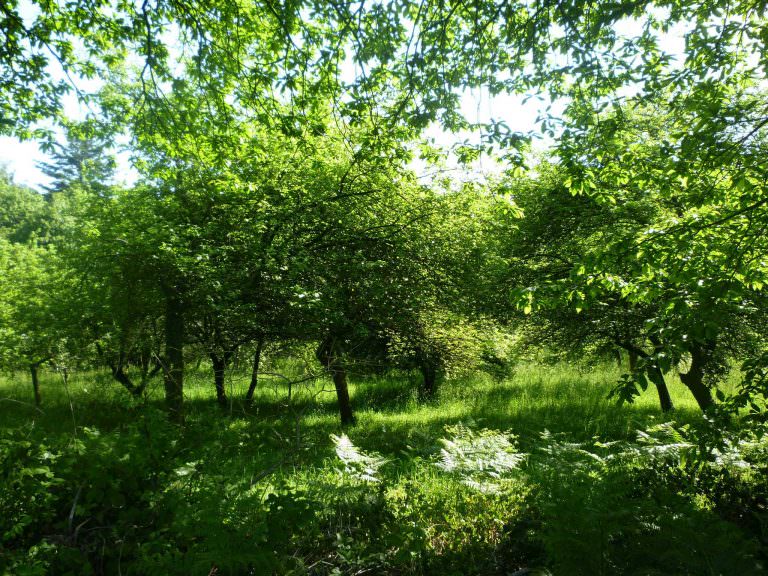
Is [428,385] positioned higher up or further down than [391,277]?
further down

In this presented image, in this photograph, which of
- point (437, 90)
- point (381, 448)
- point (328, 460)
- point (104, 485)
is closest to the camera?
point (104, 485)

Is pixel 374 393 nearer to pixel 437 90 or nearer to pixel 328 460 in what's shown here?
pixel 328 460

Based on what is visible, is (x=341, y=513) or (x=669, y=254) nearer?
(x=341, y=513)

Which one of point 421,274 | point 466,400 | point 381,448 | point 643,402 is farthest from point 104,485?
point 643,402

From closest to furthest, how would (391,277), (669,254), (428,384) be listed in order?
(669,254), (391,277), (428,384)

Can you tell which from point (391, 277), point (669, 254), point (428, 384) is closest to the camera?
point (669, 254)

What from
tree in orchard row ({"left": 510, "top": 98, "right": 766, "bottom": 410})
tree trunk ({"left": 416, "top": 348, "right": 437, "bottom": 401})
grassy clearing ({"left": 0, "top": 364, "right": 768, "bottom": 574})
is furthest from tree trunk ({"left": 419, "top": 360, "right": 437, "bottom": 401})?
grassy clearing ({"left": 0, "top": 364, "right": 768, "bottom": 574})

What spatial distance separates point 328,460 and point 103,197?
26.4 feet

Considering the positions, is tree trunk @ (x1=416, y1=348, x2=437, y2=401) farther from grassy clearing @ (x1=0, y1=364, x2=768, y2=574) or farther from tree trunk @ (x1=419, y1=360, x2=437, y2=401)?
grassy clearing @ (x1=0, y1=364, x2=768, y2=574)

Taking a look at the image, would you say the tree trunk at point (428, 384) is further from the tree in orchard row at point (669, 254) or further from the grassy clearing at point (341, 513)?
the grassy clearing at point (341, 513)

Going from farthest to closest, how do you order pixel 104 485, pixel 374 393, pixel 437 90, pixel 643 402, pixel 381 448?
pixel 374 393 < pixel 643 402 < pixel 381 448 < pixel 437 90 < pixel 104 485

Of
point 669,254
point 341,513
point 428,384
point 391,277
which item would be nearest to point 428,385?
point 428,384

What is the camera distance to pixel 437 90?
189 inches

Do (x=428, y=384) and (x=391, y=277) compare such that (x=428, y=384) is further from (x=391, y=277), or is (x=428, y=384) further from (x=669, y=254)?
(x=669, y=254)
